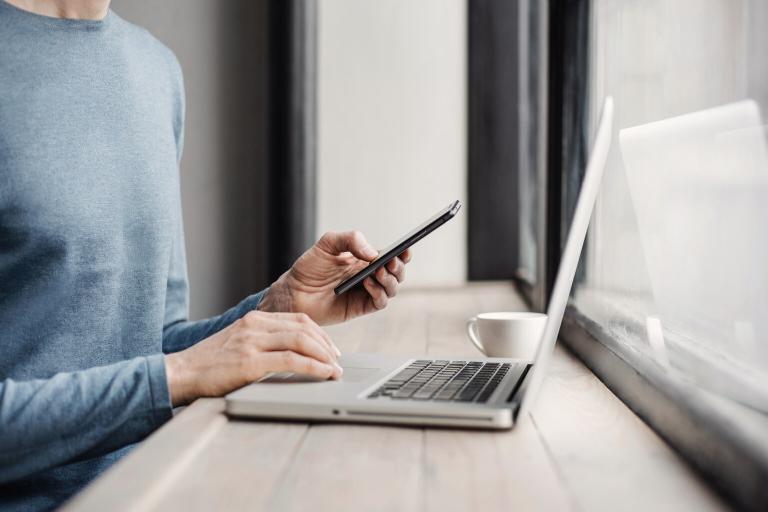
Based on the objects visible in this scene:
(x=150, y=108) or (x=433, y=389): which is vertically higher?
(x=150, y=108)

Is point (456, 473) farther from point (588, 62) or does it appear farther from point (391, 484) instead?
point (588, 62)

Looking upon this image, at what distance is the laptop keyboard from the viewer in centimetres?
76

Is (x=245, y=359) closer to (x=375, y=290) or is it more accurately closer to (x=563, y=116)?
(x=375, y=290)

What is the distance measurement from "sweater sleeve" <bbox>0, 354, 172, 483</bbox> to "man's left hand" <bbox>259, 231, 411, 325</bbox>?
370 millimetres

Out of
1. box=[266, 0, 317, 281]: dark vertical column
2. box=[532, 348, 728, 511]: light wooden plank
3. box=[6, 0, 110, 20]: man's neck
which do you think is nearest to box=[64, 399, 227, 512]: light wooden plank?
box=[532, 348, 728, 511]: light wooden plank

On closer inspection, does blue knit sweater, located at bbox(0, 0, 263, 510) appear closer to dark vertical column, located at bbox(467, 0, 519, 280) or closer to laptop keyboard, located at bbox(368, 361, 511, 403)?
laptop keyboard, located at bbox(368, 361, 511, 403)

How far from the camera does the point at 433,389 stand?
0.79 metres

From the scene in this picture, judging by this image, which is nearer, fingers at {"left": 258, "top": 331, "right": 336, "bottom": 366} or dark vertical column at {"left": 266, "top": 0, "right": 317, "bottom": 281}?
fingers at {"left": 258, "top": 331, "right": 336, "bottom": 366}

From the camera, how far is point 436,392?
0.77 m

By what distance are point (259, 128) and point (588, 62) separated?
1.27m

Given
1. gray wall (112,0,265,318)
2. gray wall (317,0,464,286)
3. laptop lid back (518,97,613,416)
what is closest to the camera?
laptop lid back (518,97,613,416)

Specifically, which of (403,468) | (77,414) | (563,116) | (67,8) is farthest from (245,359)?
(563,116)

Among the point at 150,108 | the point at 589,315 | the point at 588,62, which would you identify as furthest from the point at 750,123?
the point at 150,108

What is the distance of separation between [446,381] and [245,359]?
0.21 metres
